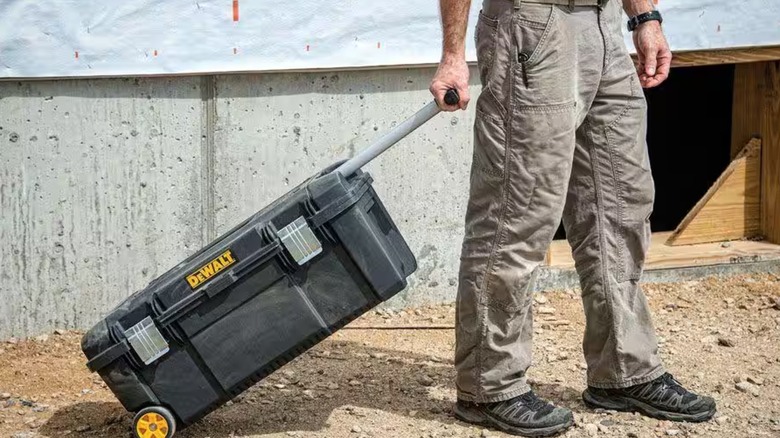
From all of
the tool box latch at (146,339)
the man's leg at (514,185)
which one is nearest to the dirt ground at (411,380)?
the man's leg at (514,185)

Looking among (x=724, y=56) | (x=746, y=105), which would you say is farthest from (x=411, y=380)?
(x=746, y=105)

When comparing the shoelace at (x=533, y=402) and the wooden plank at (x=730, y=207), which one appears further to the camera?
the wooden plank at (x=730, y=207)

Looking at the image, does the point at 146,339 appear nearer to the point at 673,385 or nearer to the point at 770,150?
the point at 673,385

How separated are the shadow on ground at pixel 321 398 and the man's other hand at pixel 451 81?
115 centimetres

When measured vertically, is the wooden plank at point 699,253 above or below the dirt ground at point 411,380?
above

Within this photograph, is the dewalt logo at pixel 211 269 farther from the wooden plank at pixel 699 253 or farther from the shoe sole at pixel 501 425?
the wooden plank at pixel 699 253

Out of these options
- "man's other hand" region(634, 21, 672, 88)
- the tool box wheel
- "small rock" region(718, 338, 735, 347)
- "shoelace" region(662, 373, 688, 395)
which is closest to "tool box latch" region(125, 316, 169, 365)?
the tool box wheel

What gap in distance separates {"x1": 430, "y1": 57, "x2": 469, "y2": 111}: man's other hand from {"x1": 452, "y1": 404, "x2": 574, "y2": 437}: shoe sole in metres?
1.07

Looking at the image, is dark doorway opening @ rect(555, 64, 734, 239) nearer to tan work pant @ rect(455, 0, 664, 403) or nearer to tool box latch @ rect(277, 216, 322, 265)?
tan work pant @ rect(455, 0, 664, 403)

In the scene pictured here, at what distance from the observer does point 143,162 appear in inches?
188

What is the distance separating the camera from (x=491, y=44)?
3.56 meters

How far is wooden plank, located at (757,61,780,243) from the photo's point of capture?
5.95 meters

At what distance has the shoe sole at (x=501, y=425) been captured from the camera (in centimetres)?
379

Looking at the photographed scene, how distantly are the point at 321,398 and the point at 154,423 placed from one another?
0.77 meters
